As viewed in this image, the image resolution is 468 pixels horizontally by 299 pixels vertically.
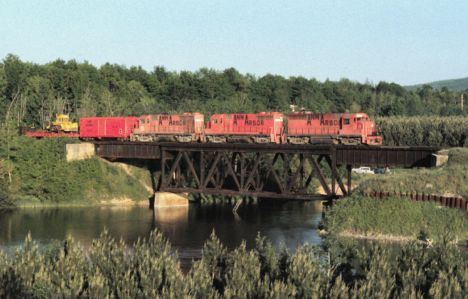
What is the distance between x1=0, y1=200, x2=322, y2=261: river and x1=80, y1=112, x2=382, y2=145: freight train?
9.58 metres

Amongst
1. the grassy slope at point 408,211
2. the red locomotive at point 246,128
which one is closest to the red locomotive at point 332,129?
the red locomotive at point 246,128

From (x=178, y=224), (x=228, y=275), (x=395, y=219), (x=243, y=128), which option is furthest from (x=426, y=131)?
(x=228, y=275)

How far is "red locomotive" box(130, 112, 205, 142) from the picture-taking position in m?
89.4

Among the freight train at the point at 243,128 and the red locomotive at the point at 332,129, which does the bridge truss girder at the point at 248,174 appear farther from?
the red locomotive at the point at 332,129

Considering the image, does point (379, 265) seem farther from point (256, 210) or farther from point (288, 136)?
point (256, 210)

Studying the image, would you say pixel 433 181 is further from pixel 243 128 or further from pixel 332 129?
pixel 243 128

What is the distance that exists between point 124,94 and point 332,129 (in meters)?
97.2

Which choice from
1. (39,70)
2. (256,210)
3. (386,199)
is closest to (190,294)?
(386,199)

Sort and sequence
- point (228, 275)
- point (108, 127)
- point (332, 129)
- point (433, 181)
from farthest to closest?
point (108, 127)
point (332, 129)
point (433, 181)
point (228, 275)

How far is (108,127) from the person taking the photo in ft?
321

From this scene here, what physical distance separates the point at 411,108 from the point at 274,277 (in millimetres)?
158698

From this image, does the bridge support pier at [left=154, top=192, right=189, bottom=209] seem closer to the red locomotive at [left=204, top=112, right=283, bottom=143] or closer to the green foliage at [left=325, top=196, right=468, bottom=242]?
the red locomotive at [left=204, top=112, right=283, bottom=143]

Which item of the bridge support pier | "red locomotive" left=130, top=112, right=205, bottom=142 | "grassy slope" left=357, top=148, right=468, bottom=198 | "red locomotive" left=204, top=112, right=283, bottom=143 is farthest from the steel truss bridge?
"red locomotive" left=130, top=112, right=205, bottom=142

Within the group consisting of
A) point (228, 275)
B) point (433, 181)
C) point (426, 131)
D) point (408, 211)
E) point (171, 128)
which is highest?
point (426, 131)
